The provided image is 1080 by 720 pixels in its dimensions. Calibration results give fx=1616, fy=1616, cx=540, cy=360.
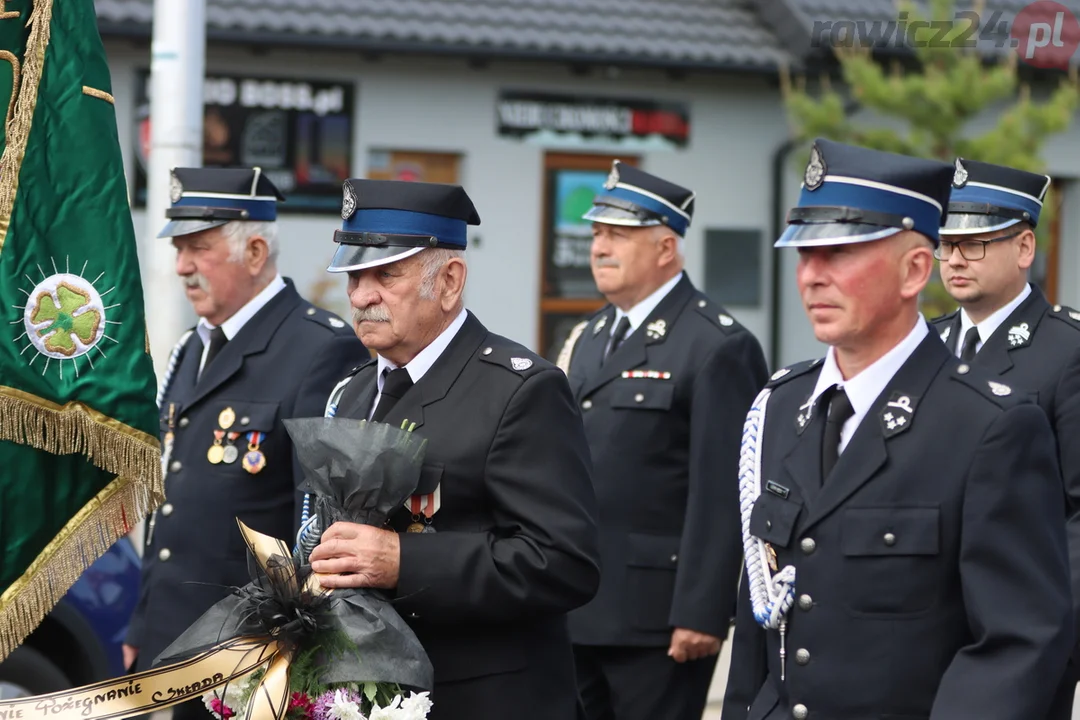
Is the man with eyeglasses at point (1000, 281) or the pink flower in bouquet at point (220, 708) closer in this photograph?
the pink flower in bouquet at point (220, 708)

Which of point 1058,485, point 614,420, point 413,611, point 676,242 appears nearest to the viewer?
point 1058,485

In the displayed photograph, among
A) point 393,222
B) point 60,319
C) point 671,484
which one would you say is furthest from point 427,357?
point 671,484

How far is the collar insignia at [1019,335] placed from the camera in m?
4.77

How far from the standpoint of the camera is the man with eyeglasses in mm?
4730

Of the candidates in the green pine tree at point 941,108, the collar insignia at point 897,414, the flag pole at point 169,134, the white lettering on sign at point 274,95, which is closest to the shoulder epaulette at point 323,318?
the flag pole at point 169,134

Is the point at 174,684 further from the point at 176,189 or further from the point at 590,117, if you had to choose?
the point at 590,117

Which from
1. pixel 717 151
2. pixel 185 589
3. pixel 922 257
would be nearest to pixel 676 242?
pixel 185 589

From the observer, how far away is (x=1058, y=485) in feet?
10.1

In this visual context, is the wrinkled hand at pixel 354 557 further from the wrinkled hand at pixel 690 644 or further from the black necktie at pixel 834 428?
the wrinkled hand at pixel 690 644

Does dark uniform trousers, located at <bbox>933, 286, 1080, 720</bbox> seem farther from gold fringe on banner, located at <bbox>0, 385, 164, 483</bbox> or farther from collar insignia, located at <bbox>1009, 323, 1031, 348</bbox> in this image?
gold fringe on banner, located at <bbox>0, 385, 164, 483</bbox>

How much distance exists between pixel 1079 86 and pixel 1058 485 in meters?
11.5

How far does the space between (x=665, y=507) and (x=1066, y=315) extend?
A: 139cm

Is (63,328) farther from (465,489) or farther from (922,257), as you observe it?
(922,257)

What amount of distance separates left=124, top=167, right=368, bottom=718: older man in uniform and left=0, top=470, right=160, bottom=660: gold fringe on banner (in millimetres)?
875
